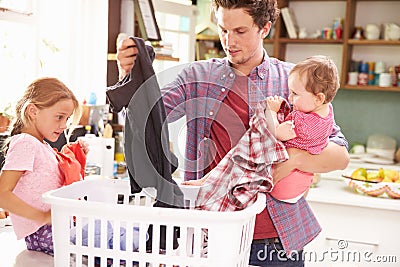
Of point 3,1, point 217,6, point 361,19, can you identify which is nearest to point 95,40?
point 3,1

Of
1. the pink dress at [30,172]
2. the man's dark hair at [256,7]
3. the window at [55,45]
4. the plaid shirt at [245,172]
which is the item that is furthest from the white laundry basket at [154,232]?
the window at [55,45]

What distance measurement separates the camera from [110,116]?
11.6ft

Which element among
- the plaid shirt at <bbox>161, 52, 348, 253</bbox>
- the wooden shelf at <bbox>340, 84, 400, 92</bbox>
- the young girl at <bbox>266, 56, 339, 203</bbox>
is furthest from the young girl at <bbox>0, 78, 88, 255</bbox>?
the wooden shelf at <bbox>340, 84, 400, 92</bbox>

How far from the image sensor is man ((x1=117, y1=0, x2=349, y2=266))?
1.44 meters

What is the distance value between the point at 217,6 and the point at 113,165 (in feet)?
6.16

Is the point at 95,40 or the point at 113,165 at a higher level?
the point at 95,40

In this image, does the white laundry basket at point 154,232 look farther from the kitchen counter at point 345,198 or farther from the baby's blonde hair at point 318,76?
the kitchen counter at point 345,198

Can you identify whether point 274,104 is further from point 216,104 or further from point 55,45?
point 55,45

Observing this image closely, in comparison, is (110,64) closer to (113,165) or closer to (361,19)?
(113,165)

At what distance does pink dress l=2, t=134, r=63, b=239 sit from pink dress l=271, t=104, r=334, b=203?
0.59 meters

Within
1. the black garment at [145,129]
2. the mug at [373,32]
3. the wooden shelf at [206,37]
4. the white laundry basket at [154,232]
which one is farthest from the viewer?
the wooden shelf at [206,37]

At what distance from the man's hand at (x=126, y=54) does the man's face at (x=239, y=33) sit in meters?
0.36

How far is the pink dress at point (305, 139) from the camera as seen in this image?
54.6 inches

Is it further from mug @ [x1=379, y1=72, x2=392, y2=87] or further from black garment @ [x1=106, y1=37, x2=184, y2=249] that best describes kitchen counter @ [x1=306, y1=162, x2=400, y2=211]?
black garment @ [x1=106, y1=37, x2=184, y2=249]
